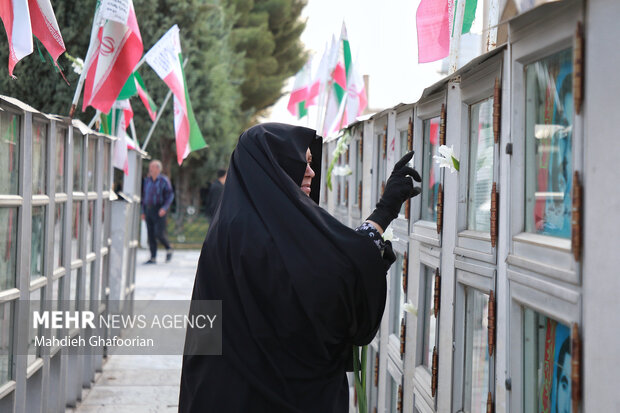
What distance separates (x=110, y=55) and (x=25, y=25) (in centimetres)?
157

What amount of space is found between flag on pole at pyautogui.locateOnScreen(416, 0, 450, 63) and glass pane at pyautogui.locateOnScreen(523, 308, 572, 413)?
213cm

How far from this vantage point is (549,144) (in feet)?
6.56

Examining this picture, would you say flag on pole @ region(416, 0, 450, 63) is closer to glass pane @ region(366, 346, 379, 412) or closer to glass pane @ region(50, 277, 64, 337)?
glass pane @ region(366, 346, 379, 412)

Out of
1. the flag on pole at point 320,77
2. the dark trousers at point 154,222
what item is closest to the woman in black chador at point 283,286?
the flag on pole at point 320,77

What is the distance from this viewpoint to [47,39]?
16.4 feet

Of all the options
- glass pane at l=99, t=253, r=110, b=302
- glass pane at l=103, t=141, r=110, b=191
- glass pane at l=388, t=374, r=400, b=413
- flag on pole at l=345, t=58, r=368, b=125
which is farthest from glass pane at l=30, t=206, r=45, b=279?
flag on pole at l=345, t=58, r=368, b=125

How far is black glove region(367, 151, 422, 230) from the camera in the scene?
2.91 metres

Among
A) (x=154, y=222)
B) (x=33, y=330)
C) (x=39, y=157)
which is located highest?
(x=39, y=157)

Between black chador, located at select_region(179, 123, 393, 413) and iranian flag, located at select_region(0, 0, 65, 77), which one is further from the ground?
iranian flag, located at select_region(0, 0, 65, 77)

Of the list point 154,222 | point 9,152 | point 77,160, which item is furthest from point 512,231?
point 154,222

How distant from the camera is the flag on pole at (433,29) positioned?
400 cm

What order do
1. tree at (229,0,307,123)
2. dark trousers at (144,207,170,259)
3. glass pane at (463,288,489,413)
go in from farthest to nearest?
tree at (229,0,307,123) < dark trousers at (144,207,170,259) < glass pane at (463,288,489,413)

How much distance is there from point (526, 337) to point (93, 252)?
473cm

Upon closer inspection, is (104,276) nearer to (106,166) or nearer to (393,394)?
(106,166)
